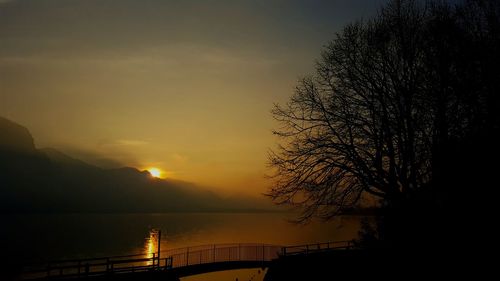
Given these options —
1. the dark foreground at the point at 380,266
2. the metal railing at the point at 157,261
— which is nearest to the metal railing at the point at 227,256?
the metal railing at the point at 157,261

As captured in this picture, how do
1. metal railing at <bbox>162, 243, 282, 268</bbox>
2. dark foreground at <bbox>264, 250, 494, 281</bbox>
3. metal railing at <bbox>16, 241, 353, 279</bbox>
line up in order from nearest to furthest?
dark foreground at <bbox>264, 250, 494, 281</bbox>, metal railing at <bbox>16, 241, 353, 279</bbox>, metal railing at <bbox>162, 243, 282, 268</bbox>

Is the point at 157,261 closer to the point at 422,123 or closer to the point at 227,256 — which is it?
the point at 422,123

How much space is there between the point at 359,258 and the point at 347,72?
11.3 m

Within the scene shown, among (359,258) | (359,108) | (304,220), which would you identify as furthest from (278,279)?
(359,108)

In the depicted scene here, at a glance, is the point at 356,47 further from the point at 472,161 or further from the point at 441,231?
the point at 441,231

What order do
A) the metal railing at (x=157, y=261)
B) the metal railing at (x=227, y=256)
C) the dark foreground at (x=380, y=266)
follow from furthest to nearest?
the metal railing at (x=227, y=256) → the metal railing at (x=157, y=261) → the dark foreground at (x=380, y=266)

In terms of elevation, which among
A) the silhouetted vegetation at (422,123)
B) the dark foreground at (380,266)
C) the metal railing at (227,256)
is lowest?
the metal railing at (227,256)

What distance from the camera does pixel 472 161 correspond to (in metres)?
17.3

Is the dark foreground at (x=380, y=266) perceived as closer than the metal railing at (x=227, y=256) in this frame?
Yes

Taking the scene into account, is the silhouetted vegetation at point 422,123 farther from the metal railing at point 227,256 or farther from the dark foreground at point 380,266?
the metal railing at point 227,256

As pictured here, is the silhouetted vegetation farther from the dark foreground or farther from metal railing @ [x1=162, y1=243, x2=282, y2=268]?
metal railing @ [x1=162, y1=243, x2=282, y2=268]

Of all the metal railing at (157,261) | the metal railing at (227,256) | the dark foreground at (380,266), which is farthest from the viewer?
the metal railing at (227,256)

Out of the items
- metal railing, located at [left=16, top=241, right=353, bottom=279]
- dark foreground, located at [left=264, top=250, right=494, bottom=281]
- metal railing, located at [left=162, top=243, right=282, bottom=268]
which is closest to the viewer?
dark foreground, located at [left=264, top=250, right=494, bottom=281]

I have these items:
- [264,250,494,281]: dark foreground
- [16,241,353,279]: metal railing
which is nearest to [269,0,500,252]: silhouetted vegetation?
[264,250,494,281]: dark foreground
